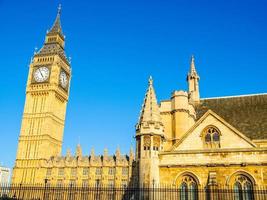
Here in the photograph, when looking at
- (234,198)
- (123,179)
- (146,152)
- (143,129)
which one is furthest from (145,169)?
(123,179)

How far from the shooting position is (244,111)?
3472cm

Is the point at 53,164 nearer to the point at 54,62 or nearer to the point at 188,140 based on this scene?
the point at 54,62

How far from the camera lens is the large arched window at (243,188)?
22.9 meters

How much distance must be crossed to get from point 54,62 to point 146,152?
75558 mm

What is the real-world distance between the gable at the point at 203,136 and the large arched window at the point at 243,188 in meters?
2.84

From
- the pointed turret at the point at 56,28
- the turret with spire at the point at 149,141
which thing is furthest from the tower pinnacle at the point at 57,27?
the turret with spire at the point at 149,141

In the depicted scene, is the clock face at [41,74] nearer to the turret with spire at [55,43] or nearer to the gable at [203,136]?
the turret with spire at [55,43]

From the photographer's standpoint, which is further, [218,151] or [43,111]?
[43,111]

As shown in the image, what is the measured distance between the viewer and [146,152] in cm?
2508

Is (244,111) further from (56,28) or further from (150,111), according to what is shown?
(56,28)

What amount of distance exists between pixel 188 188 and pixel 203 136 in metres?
4.84

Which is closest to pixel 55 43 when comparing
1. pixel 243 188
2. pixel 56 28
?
pixel 56 28

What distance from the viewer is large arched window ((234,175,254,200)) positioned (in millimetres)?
22906

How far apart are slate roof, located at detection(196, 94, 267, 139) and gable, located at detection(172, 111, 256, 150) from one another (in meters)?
5.51
